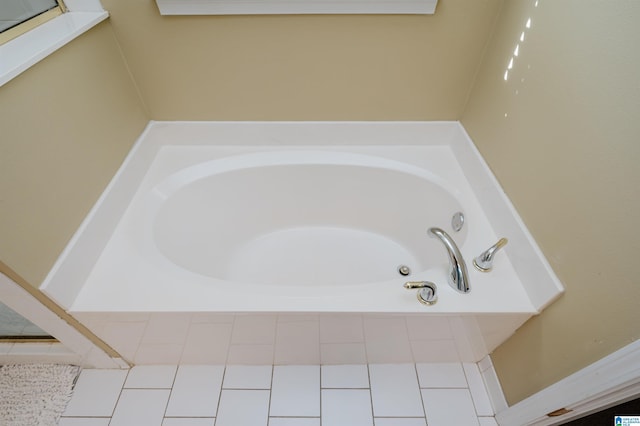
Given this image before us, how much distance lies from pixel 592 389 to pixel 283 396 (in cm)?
91

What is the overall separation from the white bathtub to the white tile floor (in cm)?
7

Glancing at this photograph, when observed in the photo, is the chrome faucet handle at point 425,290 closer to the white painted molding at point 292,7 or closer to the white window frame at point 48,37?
the white painted molding at point 292,7

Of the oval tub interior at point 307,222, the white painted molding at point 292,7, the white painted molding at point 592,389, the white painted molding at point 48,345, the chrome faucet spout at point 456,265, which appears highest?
the white painted molding at point 292,7

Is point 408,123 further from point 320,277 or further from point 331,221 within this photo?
point 320,277

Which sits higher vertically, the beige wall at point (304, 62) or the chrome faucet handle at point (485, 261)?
the beige wall at point (304, 62)

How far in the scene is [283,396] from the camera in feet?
3.78

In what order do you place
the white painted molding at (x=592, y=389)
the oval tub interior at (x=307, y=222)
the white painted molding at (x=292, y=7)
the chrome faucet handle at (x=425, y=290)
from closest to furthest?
the white painted molding at (x=592, y=389)
the chrome faucet handle at (x=425, y=290)
the white painted molding at (x=292, y=7)
the oval tub interior at (x=307, y=222)

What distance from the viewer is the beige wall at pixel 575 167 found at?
646 mm

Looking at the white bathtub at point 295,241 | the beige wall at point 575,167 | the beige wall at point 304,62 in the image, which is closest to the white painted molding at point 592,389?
the beige wall at point 575,167

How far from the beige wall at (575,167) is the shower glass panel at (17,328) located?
5.25ft

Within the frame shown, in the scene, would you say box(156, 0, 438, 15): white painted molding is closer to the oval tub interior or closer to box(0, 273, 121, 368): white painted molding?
the oval tub interior

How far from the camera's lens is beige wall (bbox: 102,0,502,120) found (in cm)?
111

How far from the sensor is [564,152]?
80 cm

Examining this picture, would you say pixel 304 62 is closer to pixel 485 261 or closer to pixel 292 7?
pixel 292 7
